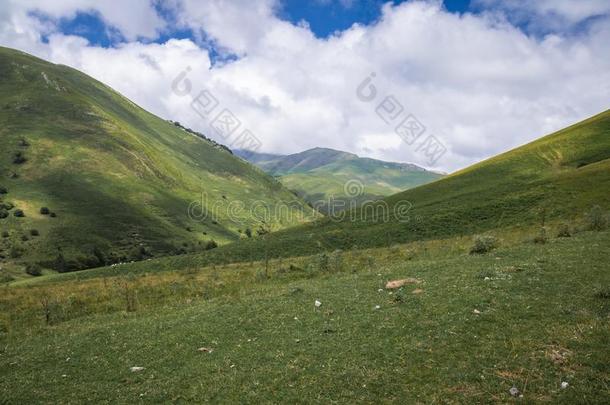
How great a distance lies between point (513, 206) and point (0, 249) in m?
120

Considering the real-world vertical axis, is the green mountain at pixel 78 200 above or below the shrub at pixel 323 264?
above

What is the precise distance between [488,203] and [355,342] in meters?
65.5

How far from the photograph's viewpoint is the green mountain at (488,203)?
6512cm

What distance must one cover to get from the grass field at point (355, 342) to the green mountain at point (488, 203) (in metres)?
37.3

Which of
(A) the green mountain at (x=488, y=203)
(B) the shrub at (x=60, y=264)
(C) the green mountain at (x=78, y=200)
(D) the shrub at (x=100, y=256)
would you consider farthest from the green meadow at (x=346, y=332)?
(C) the green mountain at (x=78, y=200)

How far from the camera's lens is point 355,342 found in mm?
17312

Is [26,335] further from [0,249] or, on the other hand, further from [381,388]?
[0,249]

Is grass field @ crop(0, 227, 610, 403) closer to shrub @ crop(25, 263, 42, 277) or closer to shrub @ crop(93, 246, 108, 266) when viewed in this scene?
shrub @ crop(25, 263, 42, 277)

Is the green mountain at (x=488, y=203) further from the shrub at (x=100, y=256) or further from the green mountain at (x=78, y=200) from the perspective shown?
the green mountain at (x=78, y=200)

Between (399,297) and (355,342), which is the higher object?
(399,297)

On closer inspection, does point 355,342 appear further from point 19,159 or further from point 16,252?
point 19,159

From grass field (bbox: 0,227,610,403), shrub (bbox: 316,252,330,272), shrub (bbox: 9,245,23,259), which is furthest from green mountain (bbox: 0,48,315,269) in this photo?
grass field (bbox: 0,227,610,403)

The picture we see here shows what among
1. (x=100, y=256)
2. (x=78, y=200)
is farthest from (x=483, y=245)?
(x=78, y=200)

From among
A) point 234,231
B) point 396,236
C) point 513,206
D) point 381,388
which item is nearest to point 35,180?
point 234,231
